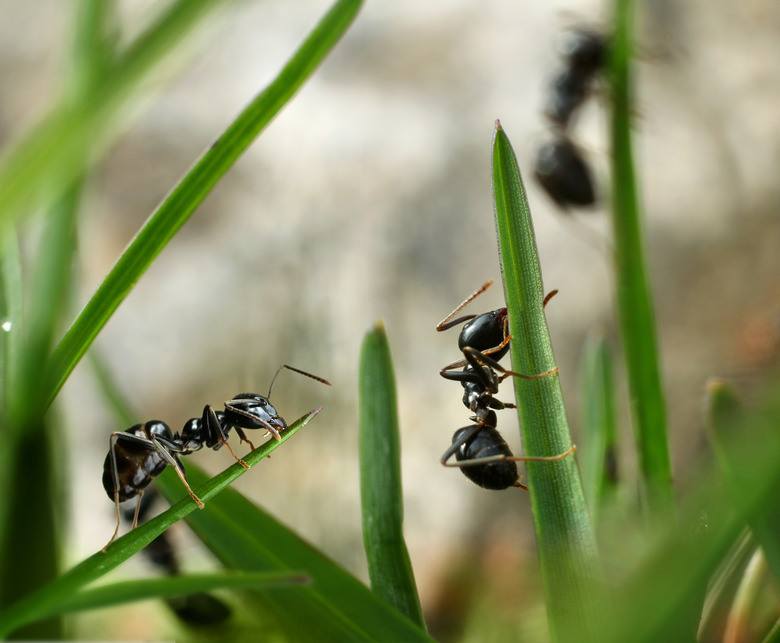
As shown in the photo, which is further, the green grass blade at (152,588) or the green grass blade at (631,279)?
the green grass blade at (631,279)

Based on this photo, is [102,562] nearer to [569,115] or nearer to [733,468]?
[733,468]

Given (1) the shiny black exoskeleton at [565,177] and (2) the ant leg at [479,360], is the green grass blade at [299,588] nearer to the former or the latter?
(2) the ant leg at [479,360]

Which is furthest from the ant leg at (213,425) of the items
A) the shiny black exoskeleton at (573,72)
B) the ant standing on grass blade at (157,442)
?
the shiny black exoskeleton at (573,72)

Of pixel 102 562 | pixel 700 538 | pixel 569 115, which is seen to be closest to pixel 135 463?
pixel 102 562

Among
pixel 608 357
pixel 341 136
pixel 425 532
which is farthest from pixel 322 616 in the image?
pixel 341 136

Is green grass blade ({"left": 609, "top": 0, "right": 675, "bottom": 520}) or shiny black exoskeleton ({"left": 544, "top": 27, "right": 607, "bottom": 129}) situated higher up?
shiny black exoskeleton ({"left": 544, "top": 27, "right": 607, "bottom": 129})

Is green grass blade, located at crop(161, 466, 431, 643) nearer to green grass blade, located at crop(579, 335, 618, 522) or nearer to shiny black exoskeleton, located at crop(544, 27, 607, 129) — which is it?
green grass blade, located at crop(579, 335, 618, 522)

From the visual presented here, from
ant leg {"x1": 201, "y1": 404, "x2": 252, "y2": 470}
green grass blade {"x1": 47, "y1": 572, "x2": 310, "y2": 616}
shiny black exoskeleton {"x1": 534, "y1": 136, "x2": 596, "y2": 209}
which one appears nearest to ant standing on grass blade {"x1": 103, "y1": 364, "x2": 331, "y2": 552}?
ant leg {"x1": 201, "y1": 404, "x2": 252, "y2": 470}
